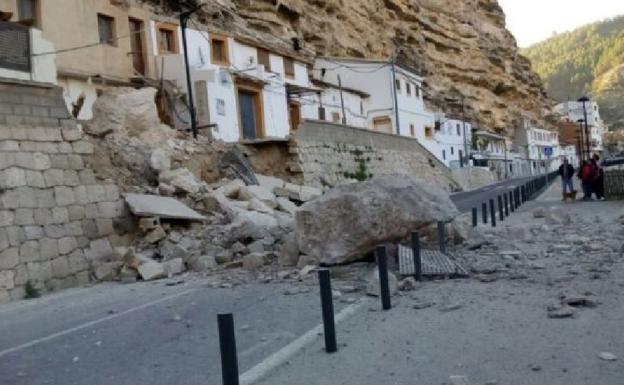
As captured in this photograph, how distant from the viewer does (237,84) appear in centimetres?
2766

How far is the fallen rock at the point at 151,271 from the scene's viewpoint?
34.5 ft

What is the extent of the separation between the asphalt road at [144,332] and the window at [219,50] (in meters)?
21.1

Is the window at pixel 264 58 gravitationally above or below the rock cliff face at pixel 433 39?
below

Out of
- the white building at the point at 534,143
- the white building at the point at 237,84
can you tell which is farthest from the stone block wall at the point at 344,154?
the white building at the point at 534,143

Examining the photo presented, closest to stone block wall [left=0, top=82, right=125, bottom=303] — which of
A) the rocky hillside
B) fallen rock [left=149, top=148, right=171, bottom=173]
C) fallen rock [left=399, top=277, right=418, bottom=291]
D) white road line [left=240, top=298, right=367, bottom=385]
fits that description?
fallen rock [left=149, top=148, right=171, bottom=173]

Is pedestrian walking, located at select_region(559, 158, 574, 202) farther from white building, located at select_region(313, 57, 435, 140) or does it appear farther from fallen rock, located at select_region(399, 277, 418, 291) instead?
white building, located at select_region(313, 57, 435, 140)

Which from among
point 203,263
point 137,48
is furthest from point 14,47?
point 137,48

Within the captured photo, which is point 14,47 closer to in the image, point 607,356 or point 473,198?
point 607,356

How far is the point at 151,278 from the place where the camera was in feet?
34.6

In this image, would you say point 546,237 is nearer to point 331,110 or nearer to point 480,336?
point 480,336

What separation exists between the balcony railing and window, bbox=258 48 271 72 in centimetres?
2085

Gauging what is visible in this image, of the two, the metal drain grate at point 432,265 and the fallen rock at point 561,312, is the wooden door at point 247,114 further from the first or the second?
the fallen rock at point 561,312

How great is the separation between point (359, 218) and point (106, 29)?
20.2m

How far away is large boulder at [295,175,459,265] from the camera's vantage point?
9.39m
